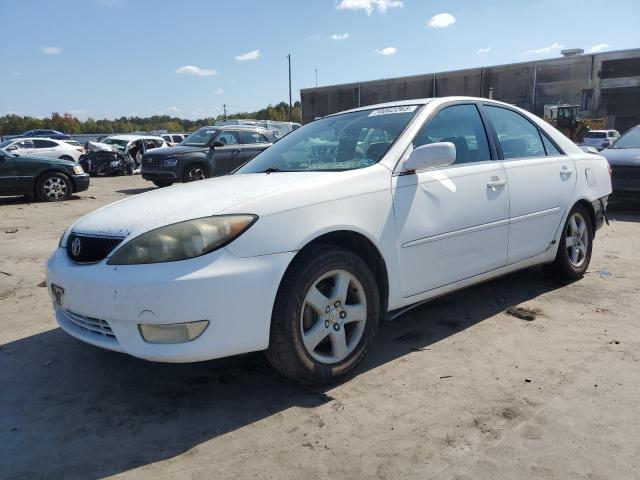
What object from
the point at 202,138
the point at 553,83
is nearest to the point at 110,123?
the point at 553,83

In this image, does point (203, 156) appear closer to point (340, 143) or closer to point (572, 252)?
point (340, 143)

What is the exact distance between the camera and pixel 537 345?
3.44 m

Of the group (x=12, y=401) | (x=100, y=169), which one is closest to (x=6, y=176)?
(x=100, y=169)

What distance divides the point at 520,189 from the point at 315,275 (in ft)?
6.81

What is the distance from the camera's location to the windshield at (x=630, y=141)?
9461 mm

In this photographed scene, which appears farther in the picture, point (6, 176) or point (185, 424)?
point (6, 176)

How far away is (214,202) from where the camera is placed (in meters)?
2.76

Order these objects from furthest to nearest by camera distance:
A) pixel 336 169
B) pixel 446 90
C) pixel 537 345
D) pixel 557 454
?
1. pixel 446 90
2. pixel 537 345
3. pixel 336 169
4. pixel 557 454

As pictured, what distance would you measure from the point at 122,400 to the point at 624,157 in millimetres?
8882

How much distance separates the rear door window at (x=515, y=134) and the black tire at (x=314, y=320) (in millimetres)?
1811

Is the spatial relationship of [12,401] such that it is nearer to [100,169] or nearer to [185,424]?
[185,424]

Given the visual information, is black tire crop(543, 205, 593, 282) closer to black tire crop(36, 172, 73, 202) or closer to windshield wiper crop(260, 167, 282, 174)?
windshield wiper crop(260, 167, 282, 174)

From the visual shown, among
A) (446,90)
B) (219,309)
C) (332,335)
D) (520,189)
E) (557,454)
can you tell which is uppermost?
(446,90)

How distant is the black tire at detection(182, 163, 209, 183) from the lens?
13034 mm
